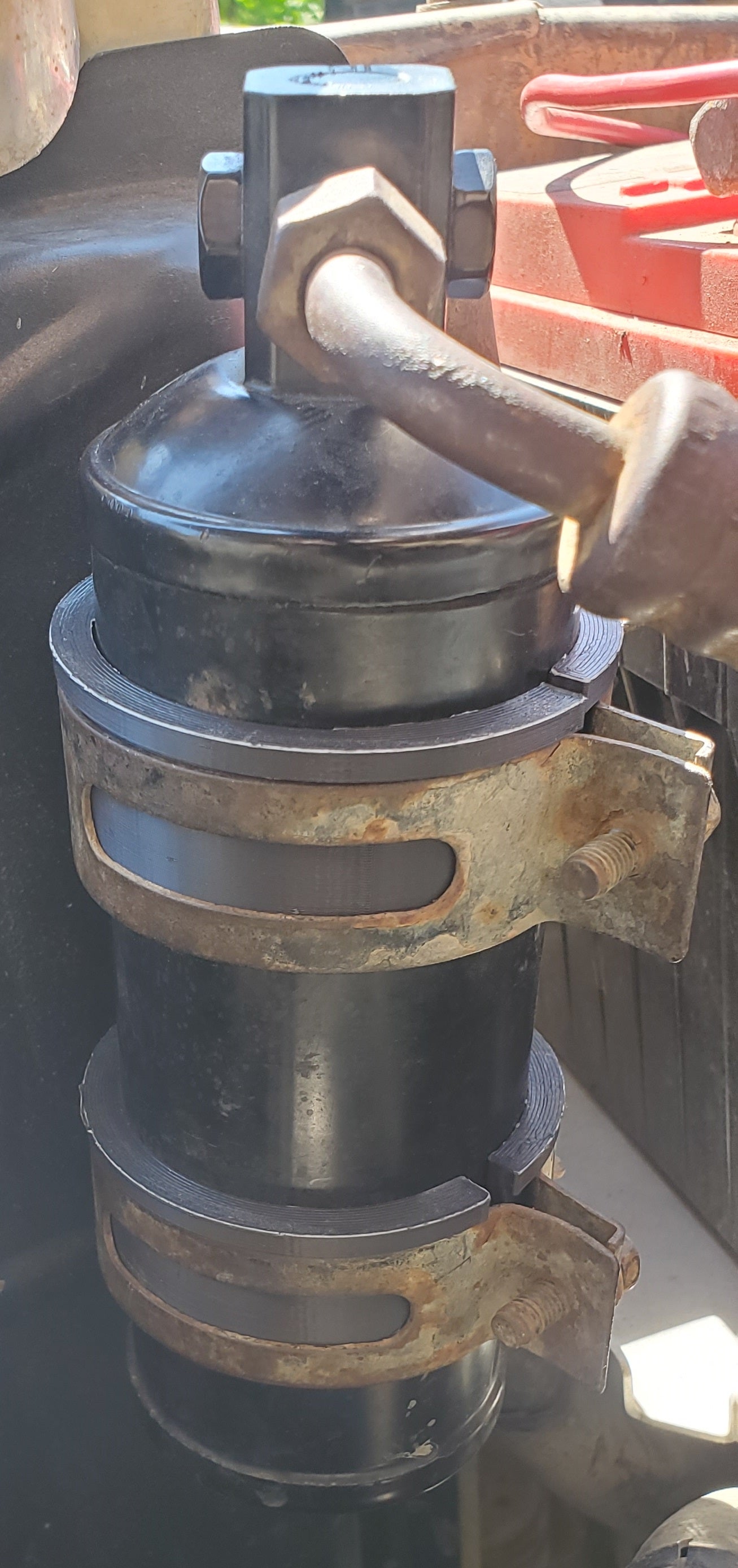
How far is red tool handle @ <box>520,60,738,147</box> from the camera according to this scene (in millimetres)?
1374

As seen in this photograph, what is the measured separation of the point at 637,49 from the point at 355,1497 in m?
1.86

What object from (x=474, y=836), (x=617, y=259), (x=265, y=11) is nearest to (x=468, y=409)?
(x=474, y=836)

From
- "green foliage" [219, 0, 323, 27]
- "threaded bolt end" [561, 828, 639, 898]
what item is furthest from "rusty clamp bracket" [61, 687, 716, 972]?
"green foliage" [219, 0, 323, 27]

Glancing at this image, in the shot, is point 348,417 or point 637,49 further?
point 637,49

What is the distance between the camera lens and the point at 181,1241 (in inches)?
36.8

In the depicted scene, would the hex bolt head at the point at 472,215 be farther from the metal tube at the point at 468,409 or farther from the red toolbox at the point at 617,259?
the red toolbox at the point at 617,259

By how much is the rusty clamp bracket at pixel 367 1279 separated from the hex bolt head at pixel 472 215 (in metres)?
0.61

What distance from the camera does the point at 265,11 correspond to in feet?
24.5

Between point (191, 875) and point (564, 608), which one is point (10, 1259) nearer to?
point (191, 875)

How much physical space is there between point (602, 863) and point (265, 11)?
804 centimetres

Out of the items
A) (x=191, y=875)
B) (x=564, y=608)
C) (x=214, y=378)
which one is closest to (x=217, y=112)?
(x=214, y=378)

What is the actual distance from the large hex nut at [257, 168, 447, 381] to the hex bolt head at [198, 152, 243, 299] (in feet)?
0.40

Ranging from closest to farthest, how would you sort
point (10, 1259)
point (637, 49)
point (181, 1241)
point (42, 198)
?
1. point (181, 1241)
2. point (42, 198)
3. point (10, 1259)
4. point (637, 49)

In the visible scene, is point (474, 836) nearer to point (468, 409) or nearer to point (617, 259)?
point (468, 409)
